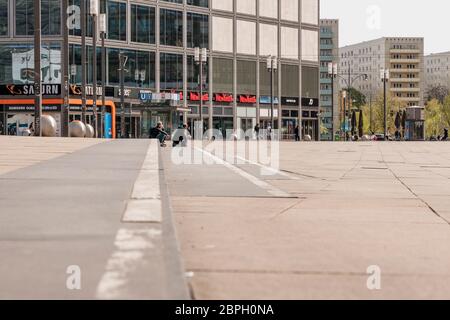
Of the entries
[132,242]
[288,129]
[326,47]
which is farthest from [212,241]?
[326,47]

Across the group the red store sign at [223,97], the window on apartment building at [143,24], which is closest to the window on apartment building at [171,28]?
the window on apartment building at [143,24]

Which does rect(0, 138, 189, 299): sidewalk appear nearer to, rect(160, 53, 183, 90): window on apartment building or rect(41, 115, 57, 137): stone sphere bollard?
rect(41, 115, 57, 137): stone sphere bollard

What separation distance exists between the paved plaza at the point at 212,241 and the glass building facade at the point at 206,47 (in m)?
63.9

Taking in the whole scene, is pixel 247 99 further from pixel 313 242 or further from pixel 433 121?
pixel 313 242

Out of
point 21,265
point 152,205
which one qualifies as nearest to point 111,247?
point 21,265

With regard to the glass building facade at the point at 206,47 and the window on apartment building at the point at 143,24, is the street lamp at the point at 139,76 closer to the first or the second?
the glass building facade at the point at 206,47

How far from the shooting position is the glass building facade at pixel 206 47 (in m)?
72.8

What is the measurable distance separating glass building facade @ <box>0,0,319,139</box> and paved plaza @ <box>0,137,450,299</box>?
63881 mm

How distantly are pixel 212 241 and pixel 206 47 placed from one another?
7951cm

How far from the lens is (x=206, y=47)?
278ft

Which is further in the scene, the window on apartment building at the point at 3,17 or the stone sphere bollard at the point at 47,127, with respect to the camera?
the window on apartment building at the point at 3,17

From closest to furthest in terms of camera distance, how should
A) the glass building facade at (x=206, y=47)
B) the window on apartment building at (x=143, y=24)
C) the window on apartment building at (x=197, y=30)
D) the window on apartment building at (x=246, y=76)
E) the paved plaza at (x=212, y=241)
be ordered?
1. the paved plaza at (x=212, y=241)
2. the glass building facade at (x=206, y=47)
3. the window on apartment building at (x=143, y=24)
4. the window on apartment building at (x=197, y=30)
5. the window on apartment building at (x=246, y=76)

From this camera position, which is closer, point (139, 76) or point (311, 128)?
point (139, 76)

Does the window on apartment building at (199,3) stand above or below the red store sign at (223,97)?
above
